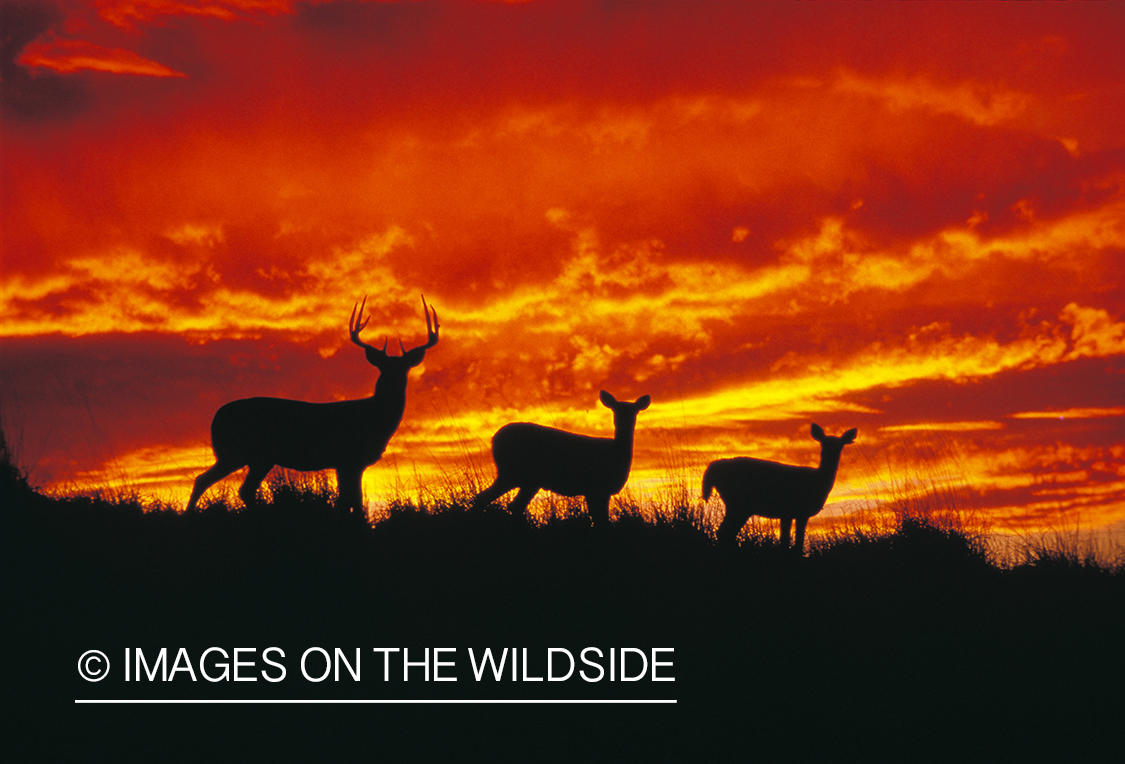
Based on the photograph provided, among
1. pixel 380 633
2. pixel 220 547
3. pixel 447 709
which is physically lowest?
pixel 447 709

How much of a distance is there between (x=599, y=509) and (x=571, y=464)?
1.70 ft

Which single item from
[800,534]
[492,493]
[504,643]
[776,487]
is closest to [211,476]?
[492,493]

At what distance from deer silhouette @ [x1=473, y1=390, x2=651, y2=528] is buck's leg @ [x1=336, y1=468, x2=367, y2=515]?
1072 mm

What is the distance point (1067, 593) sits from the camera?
859 centimetres

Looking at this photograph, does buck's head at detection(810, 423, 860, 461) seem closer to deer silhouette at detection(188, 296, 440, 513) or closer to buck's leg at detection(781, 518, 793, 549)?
buck's leg at detection(781, 518, 793, 549)

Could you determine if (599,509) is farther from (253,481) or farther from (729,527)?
(253,481)

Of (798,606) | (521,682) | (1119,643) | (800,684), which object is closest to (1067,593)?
(1119,643)

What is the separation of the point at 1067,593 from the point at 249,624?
7.24 meters

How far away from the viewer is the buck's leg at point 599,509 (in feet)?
28.0

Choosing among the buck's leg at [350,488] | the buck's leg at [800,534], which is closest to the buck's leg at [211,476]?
the buck's leg at [350,488]

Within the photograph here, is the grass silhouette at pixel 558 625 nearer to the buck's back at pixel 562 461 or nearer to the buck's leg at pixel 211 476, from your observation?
the buck's leg at pixel 211 476

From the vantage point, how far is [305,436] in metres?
8.50

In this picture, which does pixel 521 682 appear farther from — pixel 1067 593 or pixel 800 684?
pixel 1067 593

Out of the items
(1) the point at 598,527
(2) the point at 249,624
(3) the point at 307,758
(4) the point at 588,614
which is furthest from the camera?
(1) the point at 598,527
